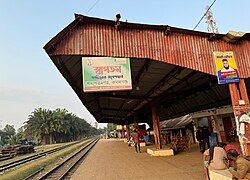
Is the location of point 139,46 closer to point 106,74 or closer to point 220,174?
point 106,74

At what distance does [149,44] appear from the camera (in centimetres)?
1084

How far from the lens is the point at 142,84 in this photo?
52.1 feet

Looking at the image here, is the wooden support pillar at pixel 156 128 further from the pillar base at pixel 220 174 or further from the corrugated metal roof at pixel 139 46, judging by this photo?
the pillar base at pixel 220 174

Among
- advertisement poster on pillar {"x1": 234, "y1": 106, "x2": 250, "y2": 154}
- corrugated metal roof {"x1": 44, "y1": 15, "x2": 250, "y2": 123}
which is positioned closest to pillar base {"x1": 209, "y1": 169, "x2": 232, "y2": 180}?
advertisement poster on pillar {"x1": 234, "y1": 106, "x2": 250, "y2": 154}

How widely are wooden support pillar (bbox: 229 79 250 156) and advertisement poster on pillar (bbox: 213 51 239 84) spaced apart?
0.30m

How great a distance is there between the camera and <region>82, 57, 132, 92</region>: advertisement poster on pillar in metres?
10.1

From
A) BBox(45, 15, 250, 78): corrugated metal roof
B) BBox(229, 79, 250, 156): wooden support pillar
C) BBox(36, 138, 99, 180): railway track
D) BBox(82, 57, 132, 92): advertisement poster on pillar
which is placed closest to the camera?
BBox(229, 79, 250, 156): wooden support pillar

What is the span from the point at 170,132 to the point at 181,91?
45.5 feet

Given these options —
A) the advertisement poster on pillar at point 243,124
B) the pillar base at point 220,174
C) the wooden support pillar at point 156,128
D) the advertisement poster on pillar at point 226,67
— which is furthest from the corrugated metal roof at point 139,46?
the wooden support pillar at point 156,128

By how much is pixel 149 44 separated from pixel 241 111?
4.49m

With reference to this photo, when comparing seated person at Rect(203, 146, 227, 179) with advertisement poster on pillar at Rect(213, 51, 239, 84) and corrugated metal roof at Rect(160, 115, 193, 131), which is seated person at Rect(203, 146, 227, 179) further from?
corrugated metal roof at Rect(160, 115, 193, 131)

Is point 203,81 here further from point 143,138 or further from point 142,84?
point 143,138

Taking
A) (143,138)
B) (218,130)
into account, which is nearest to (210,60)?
(218,130)

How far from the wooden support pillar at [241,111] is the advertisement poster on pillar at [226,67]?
0.30 meters
